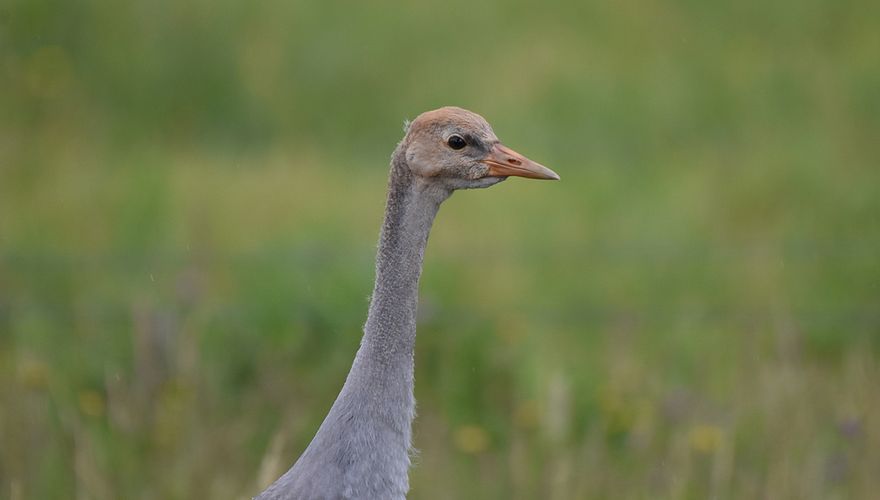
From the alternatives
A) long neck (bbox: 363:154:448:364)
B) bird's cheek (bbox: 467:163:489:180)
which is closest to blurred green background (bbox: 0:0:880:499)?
long neck (bbox: 363:154:448:364)

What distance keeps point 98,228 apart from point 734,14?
6062 millimetres

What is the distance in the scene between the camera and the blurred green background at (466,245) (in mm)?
5492

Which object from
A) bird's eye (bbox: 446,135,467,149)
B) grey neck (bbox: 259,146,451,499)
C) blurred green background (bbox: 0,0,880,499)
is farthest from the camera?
blurred green background (bbox: 0,0,880,499)

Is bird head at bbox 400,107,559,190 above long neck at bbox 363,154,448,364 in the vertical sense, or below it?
above

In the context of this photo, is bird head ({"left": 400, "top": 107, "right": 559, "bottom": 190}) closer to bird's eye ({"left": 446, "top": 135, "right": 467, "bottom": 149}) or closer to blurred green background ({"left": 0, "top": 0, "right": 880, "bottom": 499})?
bird's eye ({"left": 446, "top": 135, "right": 467, "bottom": 149})

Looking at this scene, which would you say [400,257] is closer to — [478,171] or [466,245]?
[478,171]

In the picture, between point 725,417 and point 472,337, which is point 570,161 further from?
point 725,417

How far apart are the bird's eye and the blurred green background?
970 mm

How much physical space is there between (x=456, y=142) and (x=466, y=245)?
5.60 meters

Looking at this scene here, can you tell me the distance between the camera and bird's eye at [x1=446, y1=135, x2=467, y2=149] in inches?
136

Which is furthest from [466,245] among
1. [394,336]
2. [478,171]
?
[394,336]

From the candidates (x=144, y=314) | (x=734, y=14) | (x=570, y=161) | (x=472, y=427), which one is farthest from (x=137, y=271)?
(x=734, y=14)

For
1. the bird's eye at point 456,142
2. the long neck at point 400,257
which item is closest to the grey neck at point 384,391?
the long neck at point 400,257

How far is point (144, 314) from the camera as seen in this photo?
5770mm
